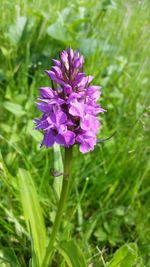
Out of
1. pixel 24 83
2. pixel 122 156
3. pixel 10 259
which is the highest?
pixel 24 83

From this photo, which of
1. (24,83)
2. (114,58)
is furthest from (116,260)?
(114,58)

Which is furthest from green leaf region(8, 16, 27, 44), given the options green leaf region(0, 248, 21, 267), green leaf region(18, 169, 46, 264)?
green leaf region(0, 248, 21, 267)

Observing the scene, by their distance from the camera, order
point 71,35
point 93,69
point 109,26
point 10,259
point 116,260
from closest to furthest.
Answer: point 116,260
point 10,259
point 93,69
point 71,35
point 109,26

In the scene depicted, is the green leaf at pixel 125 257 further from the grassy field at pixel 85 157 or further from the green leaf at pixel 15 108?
the green leaf at pixel 15 108

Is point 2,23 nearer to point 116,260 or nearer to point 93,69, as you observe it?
point 93,69

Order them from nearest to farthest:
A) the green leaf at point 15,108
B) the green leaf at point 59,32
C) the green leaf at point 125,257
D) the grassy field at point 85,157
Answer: the green leaf at point 125,257, the grassy field at point 85,157, the green leaf at point 15,108, the green leaf at point 59,32

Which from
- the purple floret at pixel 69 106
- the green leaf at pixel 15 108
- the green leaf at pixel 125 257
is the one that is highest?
the purple floret at pixel 69 106

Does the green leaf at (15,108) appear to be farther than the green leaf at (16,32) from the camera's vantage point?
No

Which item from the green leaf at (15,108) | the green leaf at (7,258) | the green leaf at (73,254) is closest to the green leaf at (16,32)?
the green leaf at (15,108)

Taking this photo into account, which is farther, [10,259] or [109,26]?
[109,26]
